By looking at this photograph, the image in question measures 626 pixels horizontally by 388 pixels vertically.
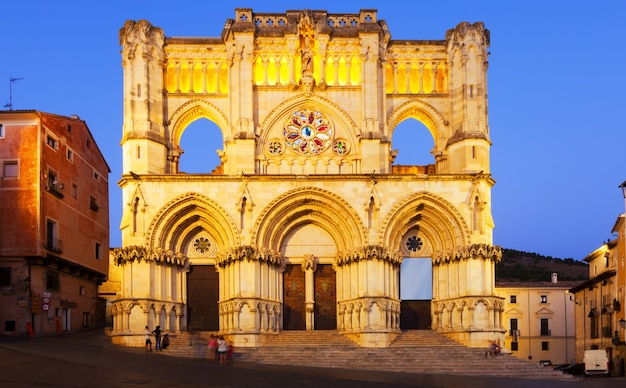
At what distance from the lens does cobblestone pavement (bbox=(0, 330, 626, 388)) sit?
2558 cm

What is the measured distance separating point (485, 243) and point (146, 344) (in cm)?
1576

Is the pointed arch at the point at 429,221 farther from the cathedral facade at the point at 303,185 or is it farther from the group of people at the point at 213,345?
the group of people at the point at 213,345

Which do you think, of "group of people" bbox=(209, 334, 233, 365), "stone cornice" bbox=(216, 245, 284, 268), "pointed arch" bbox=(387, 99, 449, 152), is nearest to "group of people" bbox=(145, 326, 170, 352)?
"group of people" bbox=(209, 334, 233, 365)

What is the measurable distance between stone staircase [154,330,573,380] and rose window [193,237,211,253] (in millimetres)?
3988

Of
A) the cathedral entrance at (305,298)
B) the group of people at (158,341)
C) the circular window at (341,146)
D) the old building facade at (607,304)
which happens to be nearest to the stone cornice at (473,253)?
the cathedral entrance at (305,298)

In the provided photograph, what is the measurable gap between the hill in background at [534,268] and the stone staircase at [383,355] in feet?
199

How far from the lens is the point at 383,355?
36469 mm

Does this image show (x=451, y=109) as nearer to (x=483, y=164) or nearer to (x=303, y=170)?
(x=483, y=164)

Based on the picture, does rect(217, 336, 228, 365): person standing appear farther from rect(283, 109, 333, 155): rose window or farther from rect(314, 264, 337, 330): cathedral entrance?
rect(283, 109, 333, 155): rose window

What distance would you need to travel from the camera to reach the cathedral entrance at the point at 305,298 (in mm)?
41094

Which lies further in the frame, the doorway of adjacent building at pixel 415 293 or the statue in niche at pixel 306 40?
the statue in niche at pixel 306 40

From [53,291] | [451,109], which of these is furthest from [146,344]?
[451,109]

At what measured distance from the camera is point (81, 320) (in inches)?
1954

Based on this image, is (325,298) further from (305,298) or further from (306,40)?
(306,40)
